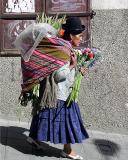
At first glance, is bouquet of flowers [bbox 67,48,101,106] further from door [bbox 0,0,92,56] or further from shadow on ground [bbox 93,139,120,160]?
door [bbox 0,0,92,56]

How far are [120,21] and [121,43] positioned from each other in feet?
1.01

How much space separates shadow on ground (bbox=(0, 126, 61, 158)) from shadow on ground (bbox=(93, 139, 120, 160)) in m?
0.58

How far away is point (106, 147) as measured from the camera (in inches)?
Result: 229

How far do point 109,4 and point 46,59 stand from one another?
1835 millimetres

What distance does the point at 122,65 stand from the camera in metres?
6.35

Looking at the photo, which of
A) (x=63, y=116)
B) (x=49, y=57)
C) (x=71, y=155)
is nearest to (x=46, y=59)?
(x=49, y=57)

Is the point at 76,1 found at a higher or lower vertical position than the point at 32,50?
higher

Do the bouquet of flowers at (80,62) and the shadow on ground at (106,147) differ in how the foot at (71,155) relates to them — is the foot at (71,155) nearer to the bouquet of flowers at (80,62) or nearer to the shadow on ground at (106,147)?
the shadow on ground at (106,147)

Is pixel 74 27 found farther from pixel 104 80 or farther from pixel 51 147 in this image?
pixel 104 80

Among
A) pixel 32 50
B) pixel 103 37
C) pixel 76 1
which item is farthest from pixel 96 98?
pixel 32 50

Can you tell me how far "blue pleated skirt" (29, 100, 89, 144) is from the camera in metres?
4.97

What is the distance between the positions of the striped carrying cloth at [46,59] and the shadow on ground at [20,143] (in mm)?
874

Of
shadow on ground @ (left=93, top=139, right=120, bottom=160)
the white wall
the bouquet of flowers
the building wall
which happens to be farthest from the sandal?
the white wall

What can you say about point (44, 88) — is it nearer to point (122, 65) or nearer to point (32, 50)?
point (32, 50)
